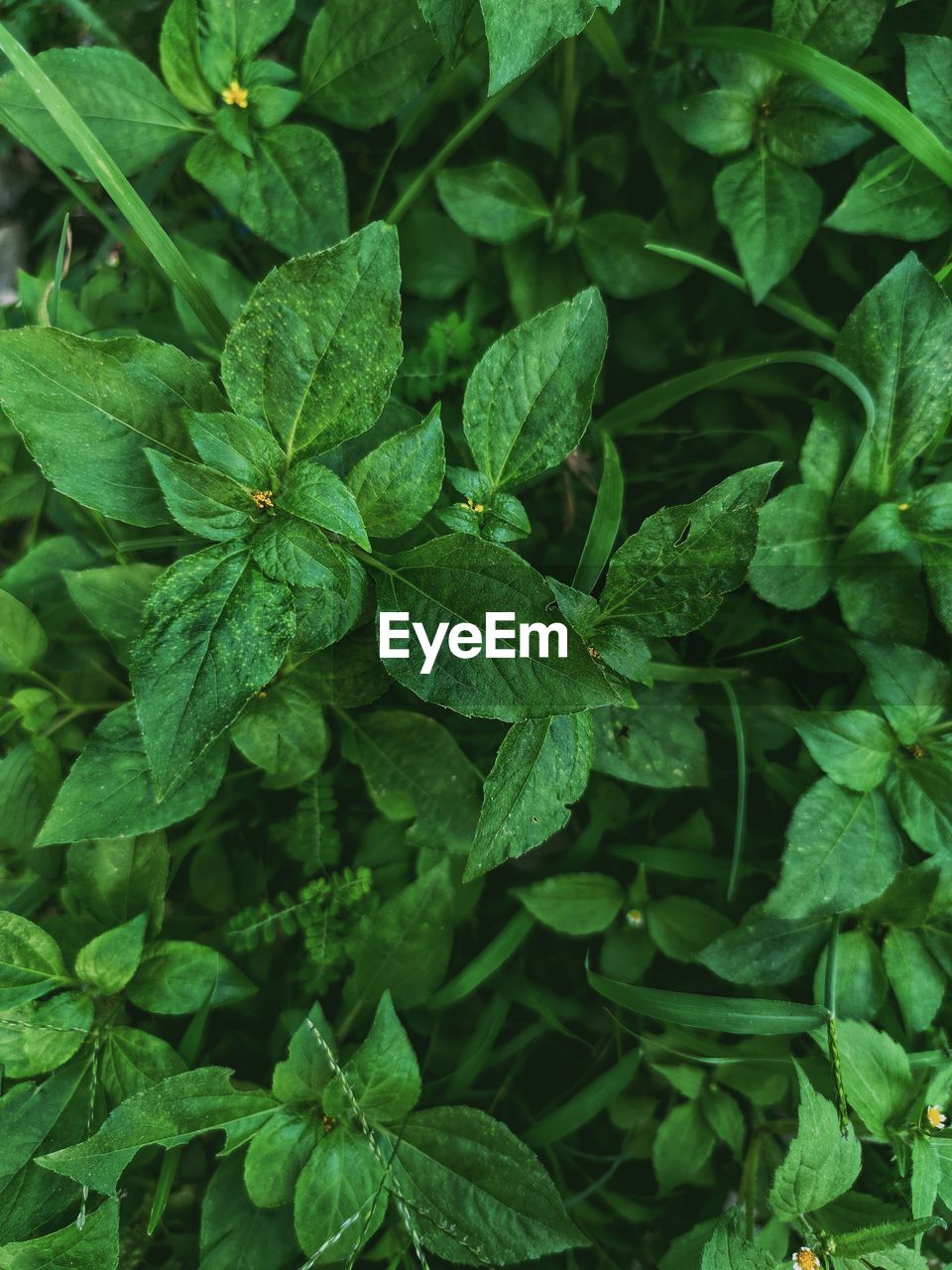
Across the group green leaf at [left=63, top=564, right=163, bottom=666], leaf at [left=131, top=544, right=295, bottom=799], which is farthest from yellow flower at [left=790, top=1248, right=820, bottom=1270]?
green leaf at [left=63, top=564, right=163, bottom=666]

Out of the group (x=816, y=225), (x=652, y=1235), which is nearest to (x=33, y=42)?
(x=816, y=225)

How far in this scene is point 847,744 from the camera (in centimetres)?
157

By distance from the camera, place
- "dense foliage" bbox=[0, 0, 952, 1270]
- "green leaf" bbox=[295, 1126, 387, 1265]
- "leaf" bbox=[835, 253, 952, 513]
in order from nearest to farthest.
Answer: "dense foliage" bbox=[0, 0, 952, 1270]
"green leaf" bbox=[295, 1126, 387, 1265]
"leaf" bbox=[835, 253, 952, 513]

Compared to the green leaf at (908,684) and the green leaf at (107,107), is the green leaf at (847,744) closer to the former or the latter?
the green leaf at (908,684)

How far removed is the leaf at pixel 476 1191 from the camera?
1499 mm

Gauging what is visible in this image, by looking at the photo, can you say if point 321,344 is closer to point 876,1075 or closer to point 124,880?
point 124,880

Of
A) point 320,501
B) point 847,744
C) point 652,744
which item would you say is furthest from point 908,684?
point 320,501

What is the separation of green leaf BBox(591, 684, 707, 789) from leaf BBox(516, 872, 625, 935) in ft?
0.76

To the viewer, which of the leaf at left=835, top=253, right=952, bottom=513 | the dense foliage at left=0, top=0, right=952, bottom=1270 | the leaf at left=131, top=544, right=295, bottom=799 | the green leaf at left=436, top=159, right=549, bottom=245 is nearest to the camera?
the leaf at left=131, top=544, right=295, bottom=799

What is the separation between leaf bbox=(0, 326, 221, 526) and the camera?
1307 millimetres

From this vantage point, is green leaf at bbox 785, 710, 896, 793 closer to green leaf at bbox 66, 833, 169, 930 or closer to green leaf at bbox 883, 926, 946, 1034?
green leaf at bbox 883, 926, 946, 1034

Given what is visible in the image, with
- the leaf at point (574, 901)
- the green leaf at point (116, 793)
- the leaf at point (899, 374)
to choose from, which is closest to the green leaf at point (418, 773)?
Answer: the leaf at point (574, 901)

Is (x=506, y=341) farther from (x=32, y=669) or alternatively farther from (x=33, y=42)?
(x=33, y=42)

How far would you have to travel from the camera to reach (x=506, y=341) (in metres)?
1.47
